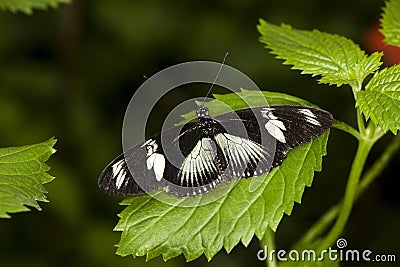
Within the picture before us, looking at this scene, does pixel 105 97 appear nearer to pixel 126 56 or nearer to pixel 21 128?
pixel 126 56

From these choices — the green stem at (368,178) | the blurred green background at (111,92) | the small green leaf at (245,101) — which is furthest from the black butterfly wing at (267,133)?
the blurred green background at (111,92)

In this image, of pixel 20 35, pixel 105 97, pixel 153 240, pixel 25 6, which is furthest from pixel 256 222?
pixel 20 35

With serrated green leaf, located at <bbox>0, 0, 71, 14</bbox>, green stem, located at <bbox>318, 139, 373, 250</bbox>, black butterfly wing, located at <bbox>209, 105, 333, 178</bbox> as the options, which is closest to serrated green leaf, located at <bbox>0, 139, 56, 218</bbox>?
black butterfly wing, located at <bbox>209, 105, 333, 178</bbox>

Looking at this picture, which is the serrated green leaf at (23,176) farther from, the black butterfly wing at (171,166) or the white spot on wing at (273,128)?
the white spot on wing at (273,128)

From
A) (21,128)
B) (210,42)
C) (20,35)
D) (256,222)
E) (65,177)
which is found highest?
(20,35)

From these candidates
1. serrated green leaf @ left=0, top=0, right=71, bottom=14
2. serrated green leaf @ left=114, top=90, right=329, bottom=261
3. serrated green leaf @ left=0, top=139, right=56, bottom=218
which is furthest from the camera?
serrated green leaf @ left=0, top=0, right=71, bottom=14

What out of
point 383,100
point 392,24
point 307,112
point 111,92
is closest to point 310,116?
point 307,112

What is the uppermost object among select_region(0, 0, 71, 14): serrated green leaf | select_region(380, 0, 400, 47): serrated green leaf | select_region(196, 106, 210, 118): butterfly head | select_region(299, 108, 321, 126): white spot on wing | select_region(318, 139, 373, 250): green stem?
select_region(0, 0, 71, 14): serrated green leaf

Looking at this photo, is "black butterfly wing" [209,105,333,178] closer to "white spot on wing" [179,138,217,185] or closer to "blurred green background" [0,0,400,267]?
"white spot on wing" [179,138,217,185]
